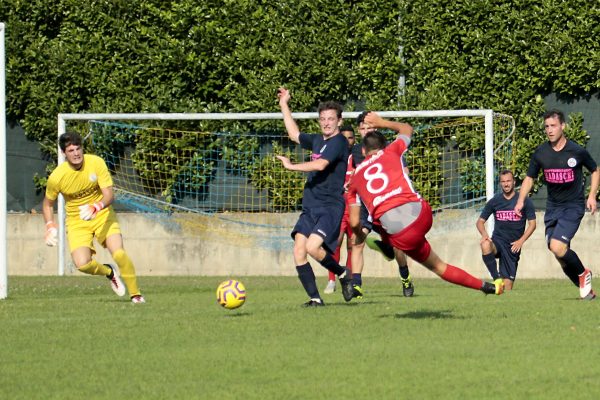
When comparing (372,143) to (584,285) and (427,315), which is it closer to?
(427,315)

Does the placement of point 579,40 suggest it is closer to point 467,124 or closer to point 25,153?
point 467,124

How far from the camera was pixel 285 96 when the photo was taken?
1329cm

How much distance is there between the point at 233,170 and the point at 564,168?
420 inches

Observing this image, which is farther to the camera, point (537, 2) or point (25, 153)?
point (25, 153)

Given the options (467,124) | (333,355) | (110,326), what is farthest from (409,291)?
(467,124)

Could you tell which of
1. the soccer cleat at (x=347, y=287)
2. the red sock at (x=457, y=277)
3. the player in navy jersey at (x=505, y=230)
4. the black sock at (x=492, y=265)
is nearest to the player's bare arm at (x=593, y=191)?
the soccer cleat at (x=347, y=287)

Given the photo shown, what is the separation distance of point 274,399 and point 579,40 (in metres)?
16.4

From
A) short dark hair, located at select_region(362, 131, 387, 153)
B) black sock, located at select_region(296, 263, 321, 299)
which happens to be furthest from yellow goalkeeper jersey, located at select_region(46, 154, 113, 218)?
short dark hair, located at select_region(362, 131, 387, 153)

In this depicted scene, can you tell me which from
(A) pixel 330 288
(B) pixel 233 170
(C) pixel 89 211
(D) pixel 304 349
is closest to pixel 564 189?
(A) pixel 330 288

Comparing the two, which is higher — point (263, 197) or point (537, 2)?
point (537, 2)

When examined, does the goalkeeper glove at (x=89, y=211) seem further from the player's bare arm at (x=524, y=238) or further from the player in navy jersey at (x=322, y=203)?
the player's bare arm at (x=524, y=238)

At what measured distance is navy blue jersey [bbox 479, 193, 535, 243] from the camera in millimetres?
18375

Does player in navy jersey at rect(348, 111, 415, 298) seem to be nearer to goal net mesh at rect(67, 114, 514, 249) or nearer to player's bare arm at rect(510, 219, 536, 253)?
player's bare arm at rect(510, 219, 536, 253)

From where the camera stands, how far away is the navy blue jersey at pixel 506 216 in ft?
60.3
